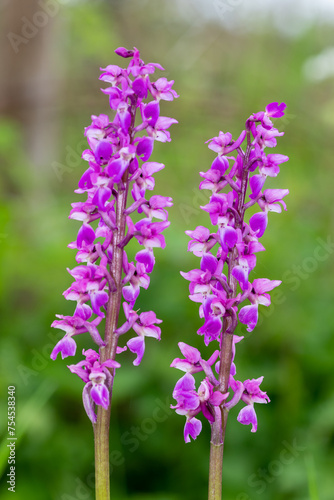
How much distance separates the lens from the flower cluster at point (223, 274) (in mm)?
2133

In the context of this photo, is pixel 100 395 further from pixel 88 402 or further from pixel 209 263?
pixel 209 263

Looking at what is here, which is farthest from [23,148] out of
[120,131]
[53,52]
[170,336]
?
[120,131]

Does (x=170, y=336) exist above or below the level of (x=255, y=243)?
above

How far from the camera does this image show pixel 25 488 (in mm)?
4305

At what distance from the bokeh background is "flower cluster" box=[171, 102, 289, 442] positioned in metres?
1.02

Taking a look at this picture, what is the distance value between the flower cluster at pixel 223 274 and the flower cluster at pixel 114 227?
16cm

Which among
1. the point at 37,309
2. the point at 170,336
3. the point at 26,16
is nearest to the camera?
the point at 170,336

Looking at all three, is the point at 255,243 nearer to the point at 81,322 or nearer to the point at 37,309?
the point at 81,322

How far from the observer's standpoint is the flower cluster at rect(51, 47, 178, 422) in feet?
7.08

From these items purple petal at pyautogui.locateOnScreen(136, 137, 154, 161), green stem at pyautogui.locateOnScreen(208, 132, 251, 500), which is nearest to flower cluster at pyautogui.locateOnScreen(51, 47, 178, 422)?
purple petal at pyautogui.locateOnScreen(136, 137, 154, 161)

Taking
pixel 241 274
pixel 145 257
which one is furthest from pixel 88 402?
pixel 241 274

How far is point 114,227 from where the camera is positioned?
7.22 feet

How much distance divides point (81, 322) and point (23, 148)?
266 inches

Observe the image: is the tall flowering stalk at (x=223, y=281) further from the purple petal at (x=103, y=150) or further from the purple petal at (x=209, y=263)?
the purple petal at (x=103, y=150)
